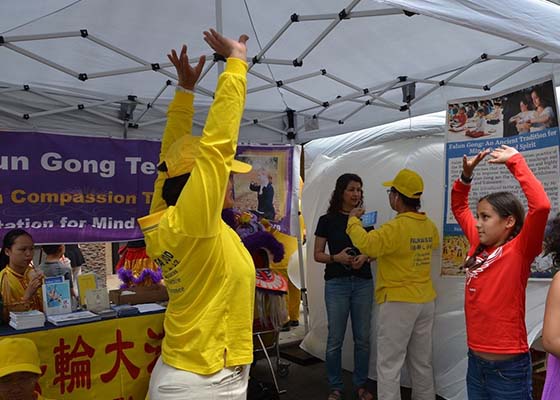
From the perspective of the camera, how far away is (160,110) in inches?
156

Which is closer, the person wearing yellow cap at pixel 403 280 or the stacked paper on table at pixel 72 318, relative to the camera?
the stacked paper on table at pixel 72 318

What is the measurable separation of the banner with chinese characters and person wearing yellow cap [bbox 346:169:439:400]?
4.62 feet

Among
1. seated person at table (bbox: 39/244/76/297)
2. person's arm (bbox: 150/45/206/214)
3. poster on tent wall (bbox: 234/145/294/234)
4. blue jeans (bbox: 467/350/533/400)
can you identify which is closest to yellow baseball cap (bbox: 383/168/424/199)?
blue jeans (bbox: 467/350/533/400)

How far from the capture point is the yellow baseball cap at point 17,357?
191 cm

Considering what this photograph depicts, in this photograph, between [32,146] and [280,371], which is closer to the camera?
[32,146]

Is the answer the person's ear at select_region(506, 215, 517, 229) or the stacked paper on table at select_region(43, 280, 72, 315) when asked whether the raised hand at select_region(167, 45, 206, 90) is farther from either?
the stacked paper on table at select_region(43, 280, 72, 315)

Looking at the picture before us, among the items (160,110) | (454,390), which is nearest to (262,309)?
(454,390)

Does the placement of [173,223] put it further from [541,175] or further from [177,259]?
[541,175]

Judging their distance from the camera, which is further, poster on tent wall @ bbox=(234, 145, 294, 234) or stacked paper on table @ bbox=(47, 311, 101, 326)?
poster on tent wall @ bbox=(234, 145, 294, 234)

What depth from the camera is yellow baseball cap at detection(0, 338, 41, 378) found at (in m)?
1.91

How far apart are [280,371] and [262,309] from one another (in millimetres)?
1108

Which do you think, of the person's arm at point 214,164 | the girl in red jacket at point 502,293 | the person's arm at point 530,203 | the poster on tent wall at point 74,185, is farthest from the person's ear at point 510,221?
the poster on tent wall at point 74,185

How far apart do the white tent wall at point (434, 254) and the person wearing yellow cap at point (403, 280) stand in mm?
258

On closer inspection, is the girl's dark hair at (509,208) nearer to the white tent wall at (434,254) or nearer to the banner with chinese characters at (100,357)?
the white tent wall at (434,254)
